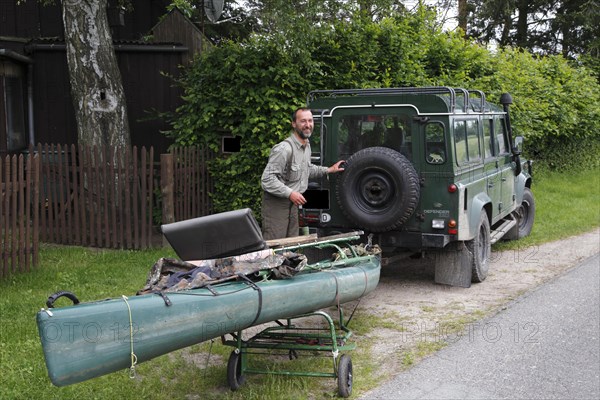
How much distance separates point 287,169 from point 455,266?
8.65 ft

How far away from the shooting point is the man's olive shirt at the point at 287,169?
6973 mm

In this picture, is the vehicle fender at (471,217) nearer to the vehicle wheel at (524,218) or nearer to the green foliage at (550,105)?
the vehicle wheel at (524,218)

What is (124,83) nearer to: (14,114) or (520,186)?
(14,114)

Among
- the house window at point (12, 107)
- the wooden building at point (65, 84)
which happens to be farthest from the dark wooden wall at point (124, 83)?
the house window at point (12, 107)

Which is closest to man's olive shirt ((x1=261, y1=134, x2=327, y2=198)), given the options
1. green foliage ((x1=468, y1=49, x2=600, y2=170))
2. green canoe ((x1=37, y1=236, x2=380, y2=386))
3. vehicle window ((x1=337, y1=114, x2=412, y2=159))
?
vehicle window ((x1=337, y1=114, x2=412, y2=159))

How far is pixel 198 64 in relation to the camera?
1210cm

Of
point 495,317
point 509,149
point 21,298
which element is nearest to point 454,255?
point 495,317

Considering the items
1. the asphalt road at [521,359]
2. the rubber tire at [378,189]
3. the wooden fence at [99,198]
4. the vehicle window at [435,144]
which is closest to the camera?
the asphalt road at [521,359]

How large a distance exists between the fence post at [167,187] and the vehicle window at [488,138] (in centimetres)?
466

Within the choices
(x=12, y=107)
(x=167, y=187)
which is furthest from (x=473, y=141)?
(x=12, y=107)

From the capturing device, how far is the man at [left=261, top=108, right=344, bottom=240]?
6930 mm

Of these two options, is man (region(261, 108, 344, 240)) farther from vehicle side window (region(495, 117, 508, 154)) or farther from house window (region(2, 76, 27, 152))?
house window (region(2, 76, 27, 152))

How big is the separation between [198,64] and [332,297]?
7.63 m

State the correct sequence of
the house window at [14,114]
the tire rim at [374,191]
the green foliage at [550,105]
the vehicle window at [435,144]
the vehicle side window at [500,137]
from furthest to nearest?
the green foliage at [550,105], the house window at [14,114], the vehicle side window at [500,137], the vehicle window at [435,144], the tire rim at [374,191]
